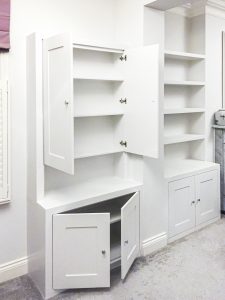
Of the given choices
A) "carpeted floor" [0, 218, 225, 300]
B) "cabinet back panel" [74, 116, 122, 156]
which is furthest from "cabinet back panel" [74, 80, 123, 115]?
"carpeted floor" [0, 218, 225, 300]

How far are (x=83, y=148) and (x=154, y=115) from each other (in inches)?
28.2

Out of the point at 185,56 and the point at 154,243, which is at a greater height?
the point at 185,56

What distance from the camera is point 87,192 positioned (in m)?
2.53

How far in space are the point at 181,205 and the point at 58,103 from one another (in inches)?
67.8

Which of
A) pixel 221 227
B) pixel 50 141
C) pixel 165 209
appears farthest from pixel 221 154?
pixel 50 141

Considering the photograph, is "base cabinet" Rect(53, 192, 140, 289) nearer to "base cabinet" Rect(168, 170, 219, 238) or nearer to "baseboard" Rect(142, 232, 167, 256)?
"baseboard" Rect(142, 232, 167, 256)

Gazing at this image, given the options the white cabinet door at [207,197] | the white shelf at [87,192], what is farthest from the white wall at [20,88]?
the white cabinet door at [207,197]

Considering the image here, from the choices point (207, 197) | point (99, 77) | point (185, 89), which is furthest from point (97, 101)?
point (207, 197)

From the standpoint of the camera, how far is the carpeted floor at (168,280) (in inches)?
89.3

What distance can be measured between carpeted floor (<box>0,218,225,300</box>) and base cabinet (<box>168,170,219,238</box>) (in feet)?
0.86

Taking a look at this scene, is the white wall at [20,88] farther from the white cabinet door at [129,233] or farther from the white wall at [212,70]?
the white wall at [212,70]

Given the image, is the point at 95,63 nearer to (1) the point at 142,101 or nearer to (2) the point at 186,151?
(1) the point at 142,101

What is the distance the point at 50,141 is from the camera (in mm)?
2273

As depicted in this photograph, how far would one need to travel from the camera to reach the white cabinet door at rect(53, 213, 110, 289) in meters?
2.23
